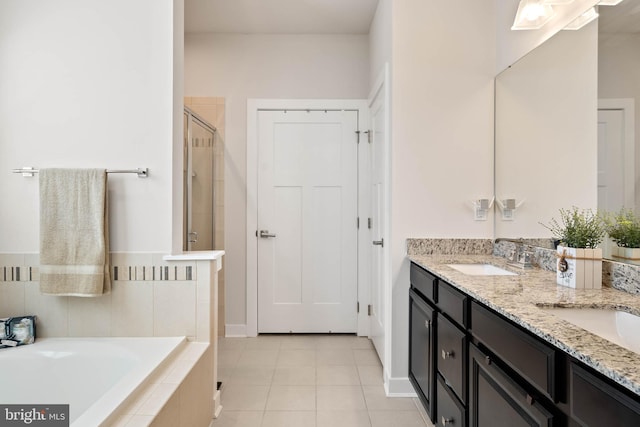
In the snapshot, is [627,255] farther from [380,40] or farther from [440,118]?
[380,40]

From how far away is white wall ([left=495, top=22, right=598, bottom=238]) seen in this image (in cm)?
151

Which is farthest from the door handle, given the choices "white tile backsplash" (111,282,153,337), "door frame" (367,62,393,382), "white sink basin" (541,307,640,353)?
"white sink basin" (541,307,640,353)

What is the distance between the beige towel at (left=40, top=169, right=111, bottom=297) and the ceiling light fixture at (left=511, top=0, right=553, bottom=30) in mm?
2334

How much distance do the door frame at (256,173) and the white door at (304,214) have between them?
0.04 meters

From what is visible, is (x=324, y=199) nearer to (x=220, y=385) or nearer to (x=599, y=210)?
(x=220, y=385)

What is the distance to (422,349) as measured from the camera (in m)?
1.91

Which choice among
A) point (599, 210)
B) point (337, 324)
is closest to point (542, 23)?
point (599, 210)

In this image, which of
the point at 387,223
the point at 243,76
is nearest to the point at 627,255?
the point at 387,223

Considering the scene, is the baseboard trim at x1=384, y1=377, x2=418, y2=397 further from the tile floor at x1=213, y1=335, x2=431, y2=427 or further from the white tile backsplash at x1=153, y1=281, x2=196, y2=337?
the white tile backsplash at x1=153, y1=281, x2=196, y2=337

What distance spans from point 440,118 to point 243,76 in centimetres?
183

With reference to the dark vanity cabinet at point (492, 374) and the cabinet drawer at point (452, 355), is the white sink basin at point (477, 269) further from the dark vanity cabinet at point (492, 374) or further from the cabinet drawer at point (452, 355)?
the cabinet drawer at point (452, 355)

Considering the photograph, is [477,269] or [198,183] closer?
[477,269]

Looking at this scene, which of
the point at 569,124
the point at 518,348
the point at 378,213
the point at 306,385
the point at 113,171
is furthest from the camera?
the point at 378,213

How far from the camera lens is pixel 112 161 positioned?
6.36ft
